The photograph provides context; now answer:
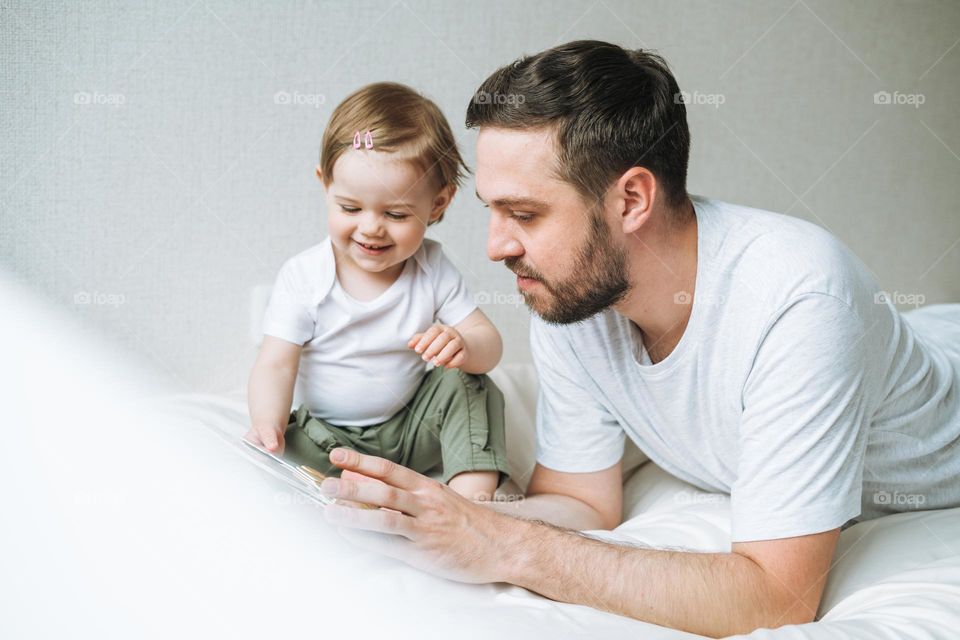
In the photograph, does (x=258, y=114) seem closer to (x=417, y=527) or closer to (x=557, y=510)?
(x=557, y=510)

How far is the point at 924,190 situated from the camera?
2666 millimetres

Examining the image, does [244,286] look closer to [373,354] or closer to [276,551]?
[373,354]

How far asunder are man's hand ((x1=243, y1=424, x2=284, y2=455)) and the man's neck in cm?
54

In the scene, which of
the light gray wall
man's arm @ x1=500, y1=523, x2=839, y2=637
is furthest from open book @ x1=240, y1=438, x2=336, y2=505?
the light gray wall

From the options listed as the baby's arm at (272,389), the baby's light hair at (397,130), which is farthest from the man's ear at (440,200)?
the baby's arm at (272,389)

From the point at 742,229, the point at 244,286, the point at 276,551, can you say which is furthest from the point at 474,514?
the point at 244,286

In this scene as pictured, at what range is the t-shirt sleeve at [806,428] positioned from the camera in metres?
1.08

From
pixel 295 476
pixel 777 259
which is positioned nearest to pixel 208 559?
pixel 295 476

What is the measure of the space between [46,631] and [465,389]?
33.5 inches

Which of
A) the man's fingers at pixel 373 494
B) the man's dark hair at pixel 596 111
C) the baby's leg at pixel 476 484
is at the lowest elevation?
the baby's leg at pixel 476 484

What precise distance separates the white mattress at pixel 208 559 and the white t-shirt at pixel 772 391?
0.39 ft

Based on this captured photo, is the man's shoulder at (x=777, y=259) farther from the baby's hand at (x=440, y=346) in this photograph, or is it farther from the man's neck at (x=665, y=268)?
the baby's hand at (x=440, y=346)

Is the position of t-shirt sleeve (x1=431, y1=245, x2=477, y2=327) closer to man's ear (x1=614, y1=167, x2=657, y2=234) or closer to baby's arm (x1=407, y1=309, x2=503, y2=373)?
baby's arm (x1=407, y1=309, x2=503, y2=373)

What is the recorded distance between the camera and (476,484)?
1428 mm
